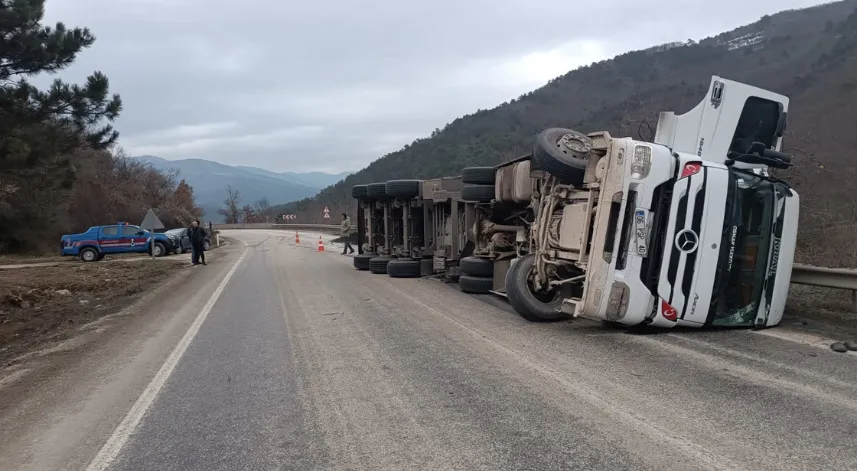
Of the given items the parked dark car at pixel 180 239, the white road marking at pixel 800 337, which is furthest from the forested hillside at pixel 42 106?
the parked dark car at pixel 180 239

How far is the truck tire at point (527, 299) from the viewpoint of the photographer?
8.06 metres

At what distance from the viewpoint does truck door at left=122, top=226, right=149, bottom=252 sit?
29.0m

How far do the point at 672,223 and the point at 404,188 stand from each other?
30.1 feet

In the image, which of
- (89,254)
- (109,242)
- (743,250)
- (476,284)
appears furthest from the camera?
(109,242)

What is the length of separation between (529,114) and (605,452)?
3786 inches

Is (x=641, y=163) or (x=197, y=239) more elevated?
(x=641, y=163)

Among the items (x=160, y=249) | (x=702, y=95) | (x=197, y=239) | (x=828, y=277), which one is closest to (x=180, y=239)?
(x=160, y=249)

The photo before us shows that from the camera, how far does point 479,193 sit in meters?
11.5

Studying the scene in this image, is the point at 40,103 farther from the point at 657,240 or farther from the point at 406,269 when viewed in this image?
the point at 657,240

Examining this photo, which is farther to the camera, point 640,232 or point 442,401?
point 640,232

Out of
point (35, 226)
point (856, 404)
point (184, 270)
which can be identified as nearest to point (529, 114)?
point (35, 226)

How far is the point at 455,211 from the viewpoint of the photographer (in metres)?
13.1

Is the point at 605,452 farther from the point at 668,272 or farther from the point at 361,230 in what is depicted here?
the point at 361,230

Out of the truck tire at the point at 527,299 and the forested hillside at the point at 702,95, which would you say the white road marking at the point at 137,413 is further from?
the forested hillside at the point at 702,95
